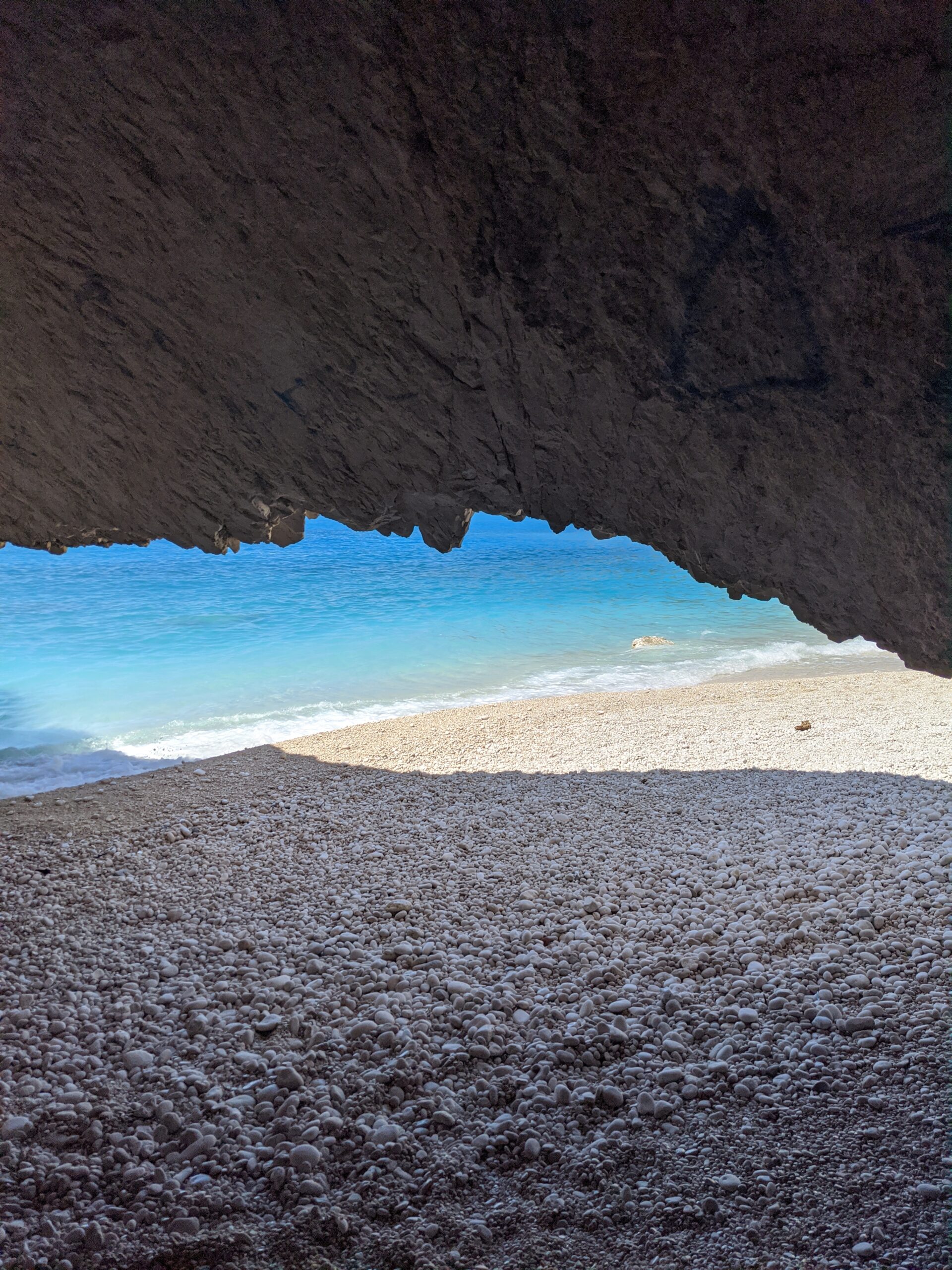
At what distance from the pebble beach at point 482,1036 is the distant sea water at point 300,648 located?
4991 millimetres

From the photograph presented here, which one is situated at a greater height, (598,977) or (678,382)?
(678,382)

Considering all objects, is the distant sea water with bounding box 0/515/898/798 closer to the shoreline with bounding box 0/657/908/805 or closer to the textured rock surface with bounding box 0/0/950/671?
the shoreline with bounding box 0/657/908/805

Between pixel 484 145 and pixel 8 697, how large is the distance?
517 inches

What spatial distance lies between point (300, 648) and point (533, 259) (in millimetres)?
13926

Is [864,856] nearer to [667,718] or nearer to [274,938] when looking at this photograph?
[274,938]

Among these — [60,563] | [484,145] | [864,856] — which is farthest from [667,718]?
[60,563]

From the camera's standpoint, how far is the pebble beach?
2.22m

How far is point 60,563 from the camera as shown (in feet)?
94.7

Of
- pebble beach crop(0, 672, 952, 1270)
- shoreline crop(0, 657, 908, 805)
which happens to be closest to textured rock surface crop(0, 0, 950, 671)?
pebble beach crop(0, 672, 952, 1270)

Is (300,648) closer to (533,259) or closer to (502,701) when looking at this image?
(502,701)

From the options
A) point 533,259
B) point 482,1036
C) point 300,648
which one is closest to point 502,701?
point 300,648

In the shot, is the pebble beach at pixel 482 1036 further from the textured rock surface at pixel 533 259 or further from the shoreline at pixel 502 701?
the shoreline at pixel 502 701

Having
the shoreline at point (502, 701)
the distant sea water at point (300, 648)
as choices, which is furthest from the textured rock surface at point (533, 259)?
the distant sea water at point (300, 648)

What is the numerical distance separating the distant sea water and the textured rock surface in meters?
6.62
